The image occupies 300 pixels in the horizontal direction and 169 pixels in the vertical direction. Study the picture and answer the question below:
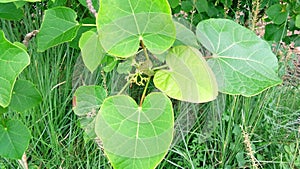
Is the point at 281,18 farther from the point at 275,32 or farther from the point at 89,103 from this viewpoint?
the point at 89,103

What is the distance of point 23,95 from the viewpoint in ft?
2.86

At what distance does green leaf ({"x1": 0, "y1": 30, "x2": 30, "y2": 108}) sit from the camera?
557 millimetres

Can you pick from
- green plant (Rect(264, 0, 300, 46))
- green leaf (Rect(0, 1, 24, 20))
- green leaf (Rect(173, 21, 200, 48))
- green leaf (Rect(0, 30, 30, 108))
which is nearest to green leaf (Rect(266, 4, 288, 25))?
green plant (Rect(264, 0, 300, 46))

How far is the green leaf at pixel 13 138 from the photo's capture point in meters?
0.91

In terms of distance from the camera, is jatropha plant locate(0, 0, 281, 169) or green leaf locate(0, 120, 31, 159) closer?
jatropha plant locate(0, 0, 281, 169)

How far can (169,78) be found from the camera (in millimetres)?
526

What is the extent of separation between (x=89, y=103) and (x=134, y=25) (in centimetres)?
21

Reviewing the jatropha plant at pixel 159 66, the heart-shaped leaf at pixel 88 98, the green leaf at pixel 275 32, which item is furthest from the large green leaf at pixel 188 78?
the green leaf at pixel 275 32

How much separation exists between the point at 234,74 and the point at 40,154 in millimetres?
1281

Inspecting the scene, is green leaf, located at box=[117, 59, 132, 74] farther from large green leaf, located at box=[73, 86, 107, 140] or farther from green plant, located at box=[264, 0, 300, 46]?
green plant, located at box=[264, 0, 300, 46]

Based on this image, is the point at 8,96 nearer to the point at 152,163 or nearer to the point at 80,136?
the point at 152,163

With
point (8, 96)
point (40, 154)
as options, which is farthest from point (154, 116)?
point (40, 154)

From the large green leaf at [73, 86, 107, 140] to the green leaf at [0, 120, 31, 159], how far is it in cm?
28

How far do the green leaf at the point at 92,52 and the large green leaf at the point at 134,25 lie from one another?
7cm
